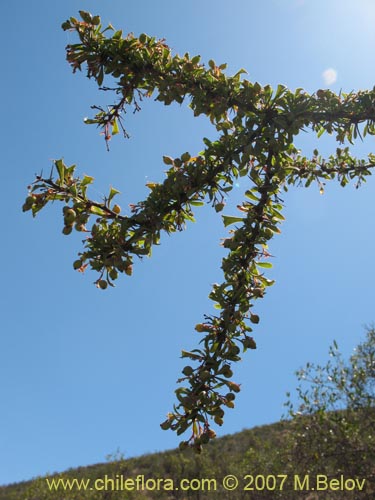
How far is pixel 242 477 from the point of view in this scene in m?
15.3

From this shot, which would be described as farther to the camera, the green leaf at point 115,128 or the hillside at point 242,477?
the hillside at point 242,477

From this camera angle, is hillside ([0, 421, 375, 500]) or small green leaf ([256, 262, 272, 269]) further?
hillside ([0, 421, 375, 500])

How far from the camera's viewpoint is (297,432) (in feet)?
38.2

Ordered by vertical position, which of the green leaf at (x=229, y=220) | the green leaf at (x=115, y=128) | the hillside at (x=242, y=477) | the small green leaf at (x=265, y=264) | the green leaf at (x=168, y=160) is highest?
the green leaf at (x=115, y=128)

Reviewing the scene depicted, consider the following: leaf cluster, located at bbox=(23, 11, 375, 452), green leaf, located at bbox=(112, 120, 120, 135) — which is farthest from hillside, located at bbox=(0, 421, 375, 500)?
green leaf, located at bbox=(112, 120, 120, 135)

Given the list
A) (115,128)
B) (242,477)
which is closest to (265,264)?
(115,128)

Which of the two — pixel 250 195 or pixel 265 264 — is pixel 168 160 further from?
pixel 265 264

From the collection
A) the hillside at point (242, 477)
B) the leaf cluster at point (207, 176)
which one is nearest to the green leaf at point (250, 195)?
the leaf cluster at point (207, 176)

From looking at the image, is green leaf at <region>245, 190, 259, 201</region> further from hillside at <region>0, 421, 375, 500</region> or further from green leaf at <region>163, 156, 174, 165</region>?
hillside at <region>0, 421, 375, 500</region>

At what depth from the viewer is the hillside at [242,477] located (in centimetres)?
951

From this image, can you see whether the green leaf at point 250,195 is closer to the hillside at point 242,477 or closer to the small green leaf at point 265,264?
the small green leaf at point 265,264

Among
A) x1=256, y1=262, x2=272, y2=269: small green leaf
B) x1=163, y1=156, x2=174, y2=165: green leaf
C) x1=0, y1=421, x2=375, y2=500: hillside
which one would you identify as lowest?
x1=0, y1=421, x2=375, y2=500: hillside

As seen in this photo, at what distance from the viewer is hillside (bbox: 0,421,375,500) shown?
951 cm

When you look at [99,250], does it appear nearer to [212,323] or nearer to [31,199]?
[31,199]
